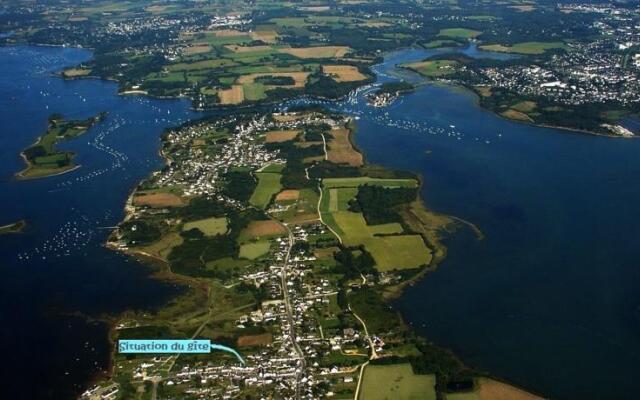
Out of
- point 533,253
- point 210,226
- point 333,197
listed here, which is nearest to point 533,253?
point 533,253

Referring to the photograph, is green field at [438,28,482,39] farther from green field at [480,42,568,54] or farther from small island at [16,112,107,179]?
small island at [16,112,107,179]

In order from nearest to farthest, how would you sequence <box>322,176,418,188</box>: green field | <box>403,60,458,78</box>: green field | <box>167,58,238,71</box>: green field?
<box>322,176,418,188</box>: green field < <box>403,60,458,78</box>: green field < <box>167,58,238,71</box>: green field

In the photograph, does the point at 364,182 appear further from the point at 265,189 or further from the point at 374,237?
the point at 374,237

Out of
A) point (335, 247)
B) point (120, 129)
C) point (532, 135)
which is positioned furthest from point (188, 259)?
point (532, 135)

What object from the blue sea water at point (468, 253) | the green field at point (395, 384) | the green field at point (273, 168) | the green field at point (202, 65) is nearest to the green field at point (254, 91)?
the blue sea water at point (468, 253)

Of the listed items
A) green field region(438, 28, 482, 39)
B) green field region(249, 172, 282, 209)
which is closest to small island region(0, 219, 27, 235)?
green field region(249, 172, 282, 209)

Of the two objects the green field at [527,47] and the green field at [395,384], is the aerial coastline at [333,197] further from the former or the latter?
the green field at [527,47]
